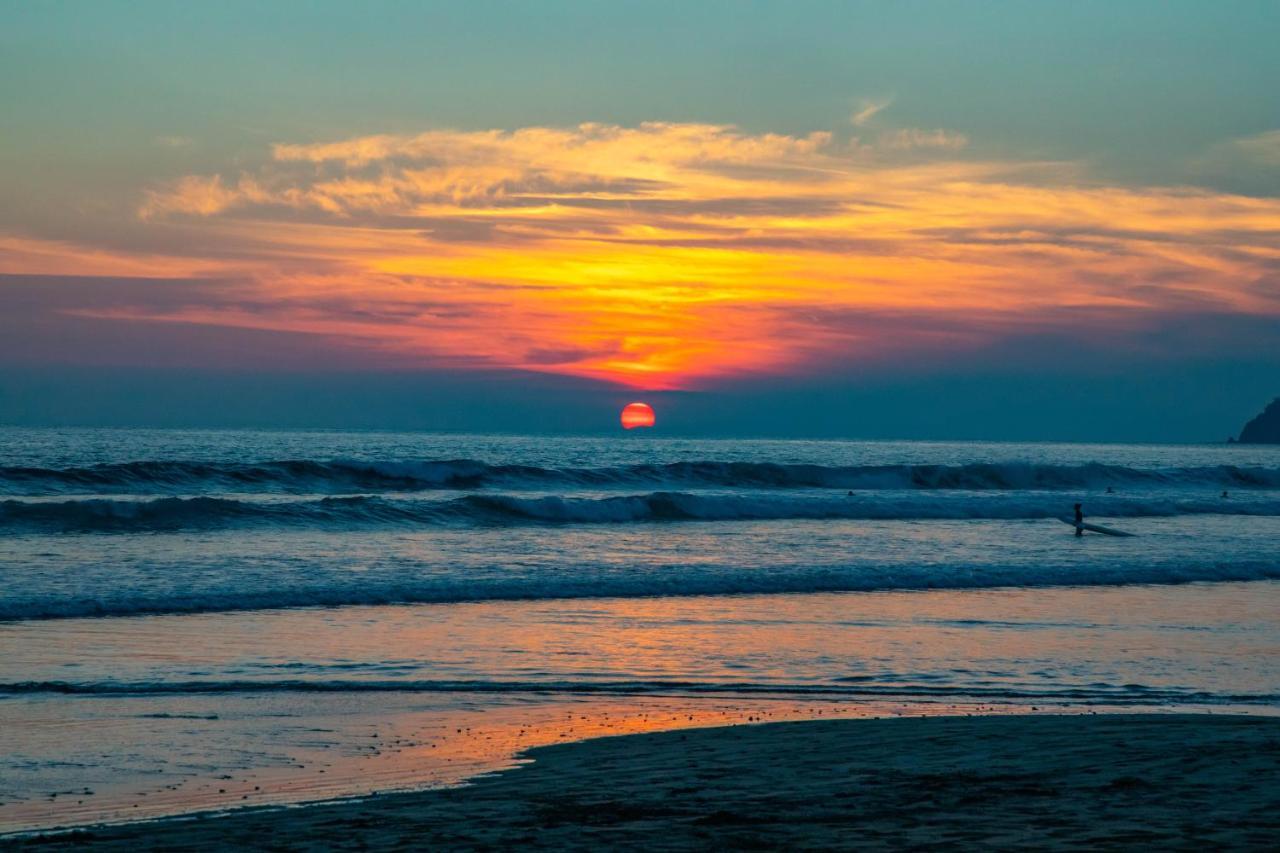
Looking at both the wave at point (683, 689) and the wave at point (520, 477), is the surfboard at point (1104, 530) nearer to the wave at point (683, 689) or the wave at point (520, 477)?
the wave at point (520, 477)

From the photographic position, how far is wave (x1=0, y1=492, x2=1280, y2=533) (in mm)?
28875

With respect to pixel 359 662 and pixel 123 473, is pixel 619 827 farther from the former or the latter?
pixel 123 473

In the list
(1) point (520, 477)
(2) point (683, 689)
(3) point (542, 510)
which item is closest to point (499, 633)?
(2) point (683, 689)

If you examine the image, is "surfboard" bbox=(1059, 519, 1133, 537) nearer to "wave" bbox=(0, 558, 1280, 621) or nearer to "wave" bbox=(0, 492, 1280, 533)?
"wave" bbox=(0, 492, 1280, 533)

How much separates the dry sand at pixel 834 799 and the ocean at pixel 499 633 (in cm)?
72

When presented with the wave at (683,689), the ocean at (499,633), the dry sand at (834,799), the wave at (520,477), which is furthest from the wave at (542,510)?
the dry sand at (834,799)

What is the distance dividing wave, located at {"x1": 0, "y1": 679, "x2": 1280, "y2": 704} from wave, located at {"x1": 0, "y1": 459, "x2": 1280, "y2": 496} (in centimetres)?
3083

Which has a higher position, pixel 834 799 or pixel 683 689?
pixel 834 799

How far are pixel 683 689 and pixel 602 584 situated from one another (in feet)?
27.4

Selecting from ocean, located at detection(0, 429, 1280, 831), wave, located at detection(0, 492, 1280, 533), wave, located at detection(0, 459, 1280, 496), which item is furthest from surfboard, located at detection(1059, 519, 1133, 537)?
wave, located at detection(0, 459, 1280, 496)

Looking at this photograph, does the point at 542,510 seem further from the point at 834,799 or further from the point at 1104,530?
the point at 834,799

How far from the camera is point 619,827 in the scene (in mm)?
6465

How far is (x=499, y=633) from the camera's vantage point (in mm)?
14586

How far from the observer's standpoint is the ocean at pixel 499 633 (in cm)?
894
